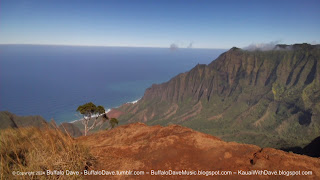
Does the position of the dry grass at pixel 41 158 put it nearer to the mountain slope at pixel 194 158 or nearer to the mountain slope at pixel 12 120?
the mountain slope at pixel 194 158

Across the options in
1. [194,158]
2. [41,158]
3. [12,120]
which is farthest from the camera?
[12,120]

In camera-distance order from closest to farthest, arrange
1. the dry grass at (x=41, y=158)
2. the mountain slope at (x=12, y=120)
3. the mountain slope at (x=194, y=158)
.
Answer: the dry grass at (x=41, y=158) → the mountain slope at (x=194, y=158) → the mountain slope at (x=12, y=120)

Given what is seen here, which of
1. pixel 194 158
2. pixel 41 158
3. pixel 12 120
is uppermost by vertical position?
pixel 41 158

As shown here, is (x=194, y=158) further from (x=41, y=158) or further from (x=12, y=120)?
(x=12, y=120)

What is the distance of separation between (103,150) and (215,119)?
182 meters

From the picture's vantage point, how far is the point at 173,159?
39.6ft

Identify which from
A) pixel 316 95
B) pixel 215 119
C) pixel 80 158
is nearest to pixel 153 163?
pixel 80 158

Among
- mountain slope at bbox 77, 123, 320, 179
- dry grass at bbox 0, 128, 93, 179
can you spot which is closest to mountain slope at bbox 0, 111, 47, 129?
mountain slope at bbox 77, 123, 320, 179

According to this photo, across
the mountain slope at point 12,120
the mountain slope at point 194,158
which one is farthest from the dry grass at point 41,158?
the mountain slope at point 12,120

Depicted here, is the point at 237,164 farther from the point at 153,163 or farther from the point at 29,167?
the point at 29,167

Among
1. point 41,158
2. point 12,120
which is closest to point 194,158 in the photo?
point 41,158

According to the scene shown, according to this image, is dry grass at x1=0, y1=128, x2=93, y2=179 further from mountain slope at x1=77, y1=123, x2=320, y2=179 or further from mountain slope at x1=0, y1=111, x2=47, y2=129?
mountain slope at x1=0, y1=111, x2=47, y2=129

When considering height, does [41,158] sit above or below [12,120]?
above

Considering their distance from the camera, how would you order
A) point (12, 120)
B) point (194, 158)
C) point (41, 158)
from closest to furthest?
point (41, 158), point (194, 158), point (12, 120)
